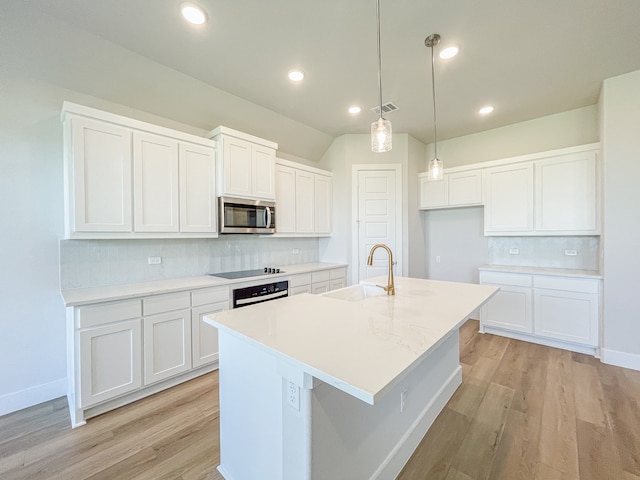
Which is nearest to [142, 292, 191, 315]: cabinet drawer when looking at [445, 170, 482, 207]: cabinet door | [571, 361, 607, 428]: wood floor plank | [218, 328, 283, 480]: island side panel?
[218, 328, 283, 480]: island side panel

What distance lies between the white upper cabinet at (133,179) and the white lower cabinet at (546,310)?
3756 mm

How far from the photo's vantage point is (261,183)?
3357 mm

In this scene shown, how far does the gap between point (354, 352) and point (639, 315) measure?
351 cm

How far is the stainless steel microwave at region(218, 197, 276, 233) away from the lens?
120 inches

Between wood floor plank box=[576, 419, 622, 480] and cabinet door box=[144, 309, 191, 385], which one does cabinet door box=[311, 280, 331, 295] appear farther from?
wood floor plank box=[576, 419, 622, 480]

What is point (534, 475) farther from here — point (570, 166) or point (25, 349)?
point (25, 349)

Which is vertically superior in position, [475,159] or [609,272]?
[475,159]

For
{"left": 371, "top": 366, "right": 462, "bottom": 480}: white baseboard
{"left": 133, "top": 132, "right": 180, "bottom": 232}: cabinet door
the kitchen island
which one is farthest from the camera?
{"left": 133, "top": 132, "right": 180, "bottom": 232}: cabinet door

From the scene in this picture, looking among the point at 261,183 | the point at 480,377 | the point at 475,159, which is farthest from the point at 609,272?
the point at 261,183

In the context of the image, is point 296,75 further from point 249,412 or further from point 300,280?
point 249,412

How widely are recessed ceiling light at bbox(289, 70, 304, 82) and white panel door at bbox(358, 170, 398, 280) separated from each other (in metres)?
1.81

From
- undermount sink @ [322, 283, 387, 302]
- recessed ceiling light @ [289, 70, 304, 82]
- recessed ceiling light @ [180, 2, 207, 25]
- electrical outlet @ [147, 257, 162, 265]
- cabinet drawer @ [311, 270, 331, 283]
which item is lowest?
cabinet drawer @ [311, 270, 331, 283]

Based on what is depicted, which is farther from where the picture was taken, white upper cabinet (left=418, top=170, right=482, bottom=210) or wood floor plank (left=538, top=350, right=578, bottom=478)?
white upper cabinet (left=418, top=170, right=482, bottom=210)

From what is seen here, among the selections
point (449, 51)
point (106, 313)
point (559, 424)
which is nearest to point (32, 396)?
point (106, 313)
